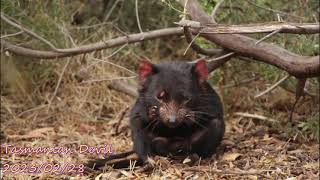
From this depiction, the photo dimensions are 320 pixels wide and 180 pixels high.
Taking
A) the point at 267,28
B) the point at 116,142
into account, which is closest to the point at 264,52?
the point at 267,28

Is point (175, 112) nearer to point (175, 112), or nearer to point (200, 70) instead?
point (175, 112)

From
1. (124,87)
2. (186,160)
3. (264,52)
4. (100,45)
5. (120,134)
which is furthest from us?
(124,87)

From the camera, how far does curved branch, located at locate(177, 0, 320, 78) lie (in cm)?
421

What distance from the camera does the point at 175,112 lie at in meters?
Result: 4.09

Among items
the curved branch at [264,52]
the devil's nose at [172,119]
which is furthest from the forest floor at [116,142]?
the curved branch at [264,52]

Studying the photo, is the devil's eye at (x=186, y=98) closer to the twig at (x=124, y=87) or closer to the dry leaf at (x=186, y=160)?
the dry leaf at (x=186, y=160)

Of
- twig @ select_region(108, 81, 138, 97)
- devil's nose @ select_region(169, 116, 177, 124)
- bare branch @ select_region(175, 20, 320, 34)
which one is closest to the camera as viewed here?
bare branch @ select_region(175, 20, 320, 34)

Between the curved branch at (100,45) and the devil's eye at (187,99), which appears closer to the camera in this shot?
the devil's eye at (187,99)

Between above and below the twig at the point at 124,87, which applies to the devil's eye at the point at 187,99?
above

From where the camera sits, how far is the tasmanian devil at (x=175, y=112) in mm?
4145

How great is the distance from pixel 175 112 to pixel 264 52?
2.90 ft

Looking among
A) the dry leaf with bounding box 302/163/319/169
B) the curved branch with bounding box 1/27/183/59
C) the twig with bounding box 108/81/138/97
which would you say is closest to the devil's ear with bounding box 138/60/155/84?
the curved branch with bounding box 1/27/183/59

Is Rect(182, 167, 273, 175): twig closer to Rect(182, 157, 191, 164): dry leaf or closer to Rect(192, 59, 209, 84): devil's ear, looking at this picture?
Rect(182, 157, 191, 164): dry leaf

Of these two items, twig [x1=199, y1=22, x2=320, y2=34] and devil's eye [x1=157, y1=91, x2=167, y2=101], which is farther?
devil's eye [x1=157, y1=91, x2=167, y2=101]
